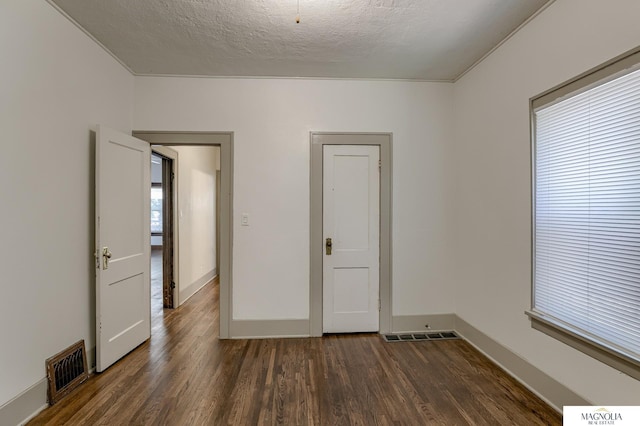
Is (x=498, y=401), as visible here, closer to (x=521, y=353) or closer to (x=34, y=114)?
(x=521, y=353)

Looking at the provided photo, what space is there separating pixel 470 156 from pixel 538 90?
3.10 ft

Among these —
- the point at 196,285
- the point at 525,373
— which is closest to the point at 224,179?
the point at 196,285

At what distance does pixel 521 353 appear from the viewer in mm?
2377

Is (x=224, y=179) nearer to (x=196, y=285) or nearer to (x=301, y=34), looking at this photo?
(x=301, y=34)

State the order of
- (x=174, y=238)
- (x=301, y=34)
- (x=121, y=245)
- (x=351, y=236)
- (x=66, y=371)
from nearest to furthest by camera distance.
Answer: (x=66, y=371)
(x=301, y=34)
(x=121, y=245)
(x=351, y=236)
(x=174, y=238)

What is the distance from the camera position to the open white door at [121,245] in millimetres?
2484

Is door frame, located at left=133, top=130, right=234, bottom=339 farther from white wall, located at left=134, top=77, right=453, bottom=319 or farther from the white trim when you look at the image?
the white trim

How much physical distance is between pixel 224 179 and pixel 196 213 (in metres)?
2.05

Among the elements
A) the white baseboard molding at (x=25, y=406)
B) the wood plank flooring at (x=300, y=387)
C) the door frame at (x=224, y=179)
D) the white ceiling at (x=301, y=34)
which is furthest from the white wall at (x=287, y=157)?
the white baseboard molding at (x=25, y=406)

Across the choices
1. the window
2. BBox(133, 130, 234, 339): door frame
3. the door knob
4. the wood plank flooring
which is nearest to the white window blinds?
the window

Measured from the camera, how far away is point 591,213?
5.95 ft

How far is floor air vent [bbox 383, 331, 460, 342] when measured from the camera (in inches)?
125

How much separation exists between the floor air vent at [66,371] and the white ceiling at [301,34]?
254 centimetres

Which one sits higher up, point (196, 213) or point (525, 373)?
point (196, 213)
